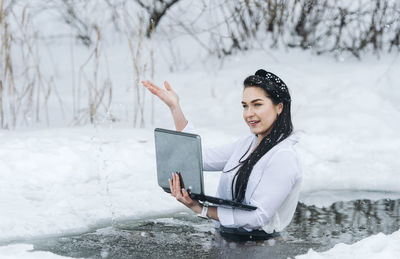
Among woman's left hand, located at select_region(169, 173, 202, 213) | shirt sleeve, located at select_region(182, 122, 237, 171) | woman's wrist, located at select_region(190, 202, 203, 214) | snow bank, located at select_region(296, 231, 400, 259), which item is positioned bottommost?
snow bank, located at select_region(296, 231, 400, 259)

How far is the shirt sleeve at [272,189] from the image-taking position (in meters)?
2.86

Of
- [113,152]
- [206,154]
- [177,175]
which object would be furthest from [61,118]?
[177,175]

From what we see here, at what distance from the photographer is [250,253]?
3.06m

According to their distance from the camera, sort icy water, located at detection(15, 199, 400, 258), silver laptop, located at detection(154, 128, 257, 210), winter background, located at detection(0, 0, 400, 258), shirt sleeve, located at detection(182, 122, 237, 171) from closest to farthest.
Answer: silver laptop, located at detection(154, 128, 257, 210) → icy water, located at detection(15, 199, 400, 258) → shirt sleeve, located at detection(182, 122, 237, 171) → winter background, located at detection(0, 0, 400, 258)

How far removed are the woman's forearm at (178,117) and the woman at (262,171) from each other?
0.54 ft

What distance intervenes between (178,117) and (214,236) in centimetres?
62

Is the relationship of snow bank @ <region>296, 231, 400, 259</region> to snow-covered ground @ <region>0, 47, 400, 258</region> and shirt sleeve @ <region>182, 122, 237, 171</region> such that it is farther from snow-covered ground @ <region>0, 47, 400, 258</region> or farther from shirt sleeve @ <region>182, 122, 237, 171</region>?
shirt sleeve @ <region>182, 122, 237, 171</region>

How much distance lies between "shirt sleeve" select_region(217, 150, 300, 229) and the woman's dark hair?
0.08 meters

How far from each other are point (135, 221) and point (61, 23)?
239 inches

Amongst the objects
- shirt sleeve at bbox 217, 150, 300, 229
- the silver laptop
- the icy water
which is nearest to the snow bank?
the icy water

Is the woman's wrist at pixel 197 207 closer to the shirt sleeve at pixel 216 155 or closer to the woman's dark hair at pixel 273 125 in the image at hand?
the woman's dark hair at pixel 273 125

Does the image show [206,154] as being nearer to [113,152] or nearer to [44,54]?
[113,152]

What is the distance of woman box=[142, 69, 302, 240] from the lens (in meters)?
2.86

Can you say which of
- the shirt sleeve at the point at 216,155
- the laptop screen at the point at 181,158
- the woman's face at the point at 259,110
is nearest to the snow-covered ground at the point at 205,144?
the shirt sleeve at the point at 216,155
